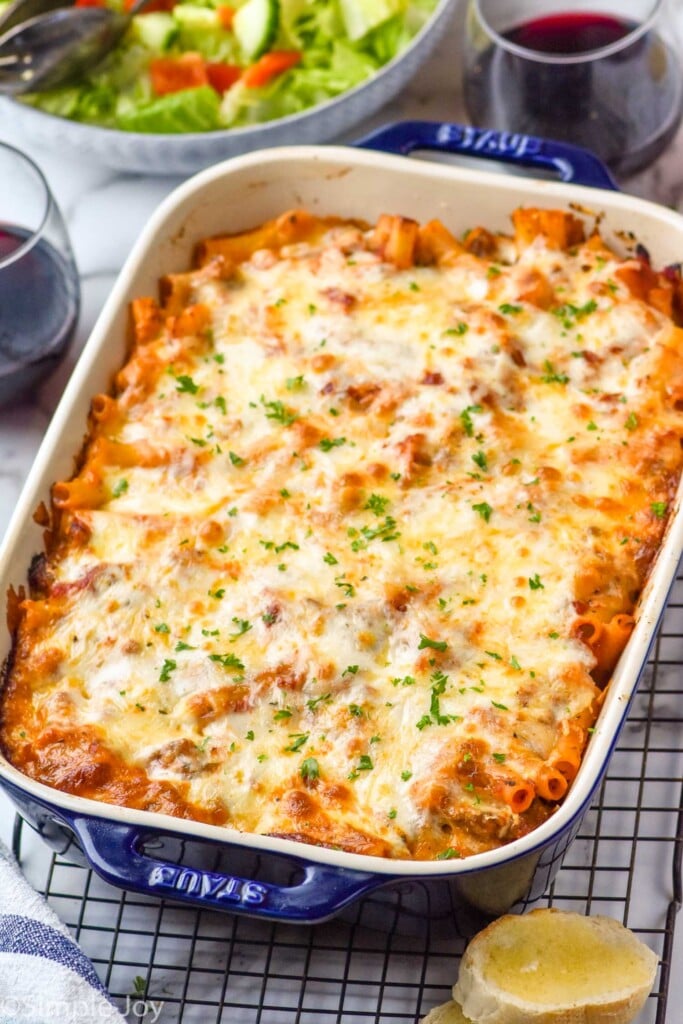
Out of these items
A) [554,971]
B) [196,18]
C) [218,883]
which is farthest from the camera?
[196,18]

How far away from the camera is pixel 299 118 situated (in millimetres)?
3918

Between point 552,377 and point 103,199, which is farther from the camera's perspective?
point 103,199

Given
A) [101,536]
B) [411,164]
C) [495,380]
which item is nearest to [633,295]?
[495,380]

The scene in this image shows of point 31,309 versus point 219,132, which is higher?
point 219,132

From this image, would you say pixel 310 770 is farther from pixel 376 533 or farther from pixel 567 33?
pixel 567 33

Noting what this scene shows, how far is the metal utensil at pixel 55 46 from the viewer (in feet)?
13.4

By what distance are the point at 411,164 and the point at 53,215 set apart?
35.5 inches

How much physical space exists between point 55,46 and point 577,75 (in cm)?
149

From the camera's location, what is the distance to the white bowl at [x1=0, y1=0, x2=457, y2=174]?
155 inches

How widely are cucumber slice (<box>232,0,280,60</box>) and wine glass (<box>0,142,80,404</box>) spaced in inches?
31.6

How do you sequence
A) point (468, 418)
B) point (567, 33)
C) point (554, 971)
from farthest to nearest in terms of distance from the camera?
point (567, 33), point (468, 418), point (554, 971)

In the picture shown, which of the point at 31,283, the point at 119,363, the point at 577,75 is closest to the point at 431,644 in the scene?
the point at 119,363

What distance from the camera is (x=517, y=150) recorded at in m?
3.56

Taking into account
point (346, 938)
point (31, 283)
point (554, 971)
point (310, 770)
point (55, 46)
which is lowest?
point (346, 938)
